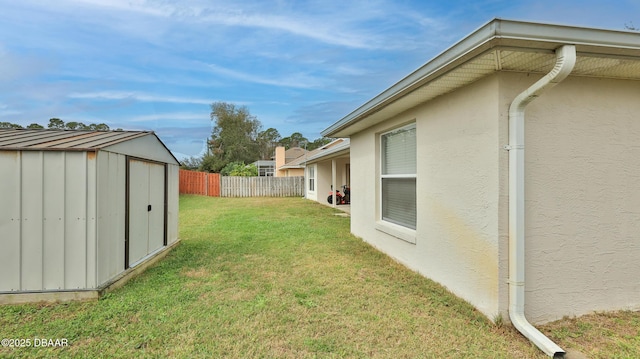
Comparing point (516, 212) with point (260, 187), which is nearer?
point (516, 212)

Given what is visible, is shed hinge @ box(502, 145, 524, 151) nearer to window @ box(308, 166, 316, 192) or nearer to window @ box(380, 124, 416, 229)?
window @ box(380, 124, 416, 229)

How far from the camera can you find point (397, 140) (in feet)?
16.9

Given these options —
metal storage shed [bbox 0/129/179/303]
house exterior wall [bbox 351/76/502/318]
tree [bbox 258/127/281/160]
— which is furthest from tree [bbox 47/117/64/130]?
house exterior wall [bbox 351/76/502/318]

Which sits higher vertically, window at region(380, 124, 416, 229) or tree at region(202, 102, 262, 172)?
tree at region(202, 102, 262, 172)

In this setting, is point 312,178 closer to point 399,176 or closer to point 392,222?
point 392,222

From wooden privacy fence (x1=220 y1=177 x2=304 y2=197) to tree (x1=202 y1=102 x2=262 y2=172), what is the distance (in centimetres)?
2327

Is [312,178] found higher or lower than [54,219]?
higher

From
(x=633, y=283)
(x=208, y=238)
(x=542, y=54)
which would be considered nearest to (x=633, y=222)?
(x=633, y=283)

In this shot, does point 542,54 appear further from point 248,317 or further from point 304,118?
point 304,118

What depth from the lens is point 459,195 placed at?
3.36 meters

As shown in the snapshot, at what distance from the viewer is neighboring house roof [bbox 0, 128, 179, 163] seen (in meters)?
3.31

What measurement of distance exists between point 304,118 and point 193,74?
42.3m

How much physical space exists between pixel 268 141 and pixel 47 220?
168 feet

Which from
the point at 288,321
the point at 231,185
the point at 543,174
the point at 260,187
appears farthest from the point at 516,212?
the point at 231,185
